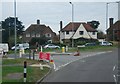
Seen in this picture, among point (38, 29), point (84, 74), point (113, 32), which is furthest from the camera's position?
point (38, 29)

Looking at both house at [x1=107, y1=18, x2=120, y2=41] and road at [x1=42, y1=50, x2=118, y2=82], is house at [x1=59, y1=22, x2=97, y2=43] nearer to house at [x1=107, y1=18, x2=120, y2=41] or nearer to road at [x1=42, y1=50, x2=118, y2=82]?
house at [x1=107, y1=18, x2=120, y2=41]

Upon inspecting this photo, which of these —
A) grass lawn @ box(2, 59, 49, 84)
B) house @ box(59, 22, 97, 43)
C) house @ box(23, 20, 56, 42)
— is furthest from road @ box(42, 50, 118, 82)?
house @ box(23, 20, 56, 42)

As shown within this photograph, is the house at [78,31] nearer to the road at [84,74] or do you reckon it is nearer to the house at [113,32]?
the house at [113,32]

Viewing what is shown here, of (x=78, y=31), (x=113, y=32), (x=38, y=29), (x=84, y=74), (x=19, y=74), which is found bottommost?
(x=84, y=74)

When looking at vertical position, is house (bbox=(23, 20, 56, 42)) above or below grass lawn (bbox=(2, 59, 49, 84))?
above

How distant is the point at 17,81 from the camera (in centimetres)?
1783

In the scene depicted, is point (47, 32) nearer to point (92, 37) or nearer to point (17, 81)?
point (92, 37)

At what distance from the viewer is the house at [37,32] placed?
365 feet

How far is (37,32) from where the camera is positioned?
4363 inches

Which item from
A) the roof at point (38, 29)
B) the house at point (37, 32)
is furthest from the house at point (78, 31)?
the roof at point (38, 29)

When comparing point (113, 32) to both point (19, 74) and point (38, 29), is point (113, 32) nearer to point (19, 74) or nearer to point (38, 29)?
point (38, 29)

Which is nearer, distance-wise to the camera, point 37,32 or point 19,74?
point 19,74

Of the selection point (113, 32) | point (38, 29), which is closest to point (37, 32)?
point (38, 29)

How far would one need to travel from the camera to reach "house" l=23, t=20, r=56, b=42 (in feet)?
365
